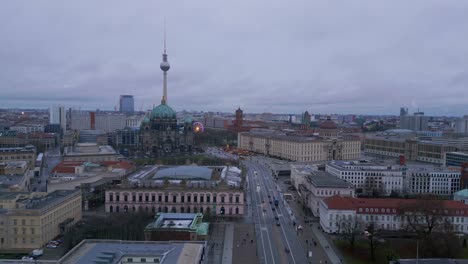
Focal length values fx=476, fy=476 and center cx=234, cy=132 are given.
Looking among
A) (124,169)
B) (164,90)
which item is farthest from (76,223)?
(164,90)

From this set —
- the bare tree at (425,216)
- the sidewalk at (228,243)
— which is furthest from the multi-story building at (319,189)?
the sidewalk at (228,243)

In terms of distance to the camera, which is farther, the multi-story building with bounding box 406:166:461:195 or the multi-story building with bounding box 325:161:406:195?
the multi-story building with bounding box 406:166:461:195

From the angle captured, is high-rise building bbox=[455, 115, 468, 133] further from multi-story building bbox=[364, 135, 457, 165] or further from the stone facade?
the stone facade

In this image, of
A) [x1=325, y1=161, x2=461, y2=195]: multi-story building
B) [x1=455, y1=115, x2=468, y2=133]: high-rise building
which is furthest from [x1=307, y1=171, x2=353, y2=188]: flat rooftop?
[x1=455, y1=115, x2=468, y2=133]: high-rise building

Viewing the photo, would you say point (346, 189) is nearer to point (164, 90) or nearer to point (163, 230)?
point (163, 230)

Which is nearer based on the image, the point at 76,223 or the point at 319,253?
the point at 319,253

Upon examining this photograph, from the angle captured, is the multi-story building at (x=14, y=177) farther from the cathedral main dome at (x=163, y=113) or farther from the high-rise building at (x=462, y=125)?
the high-rise building at (x=462, y=125)
